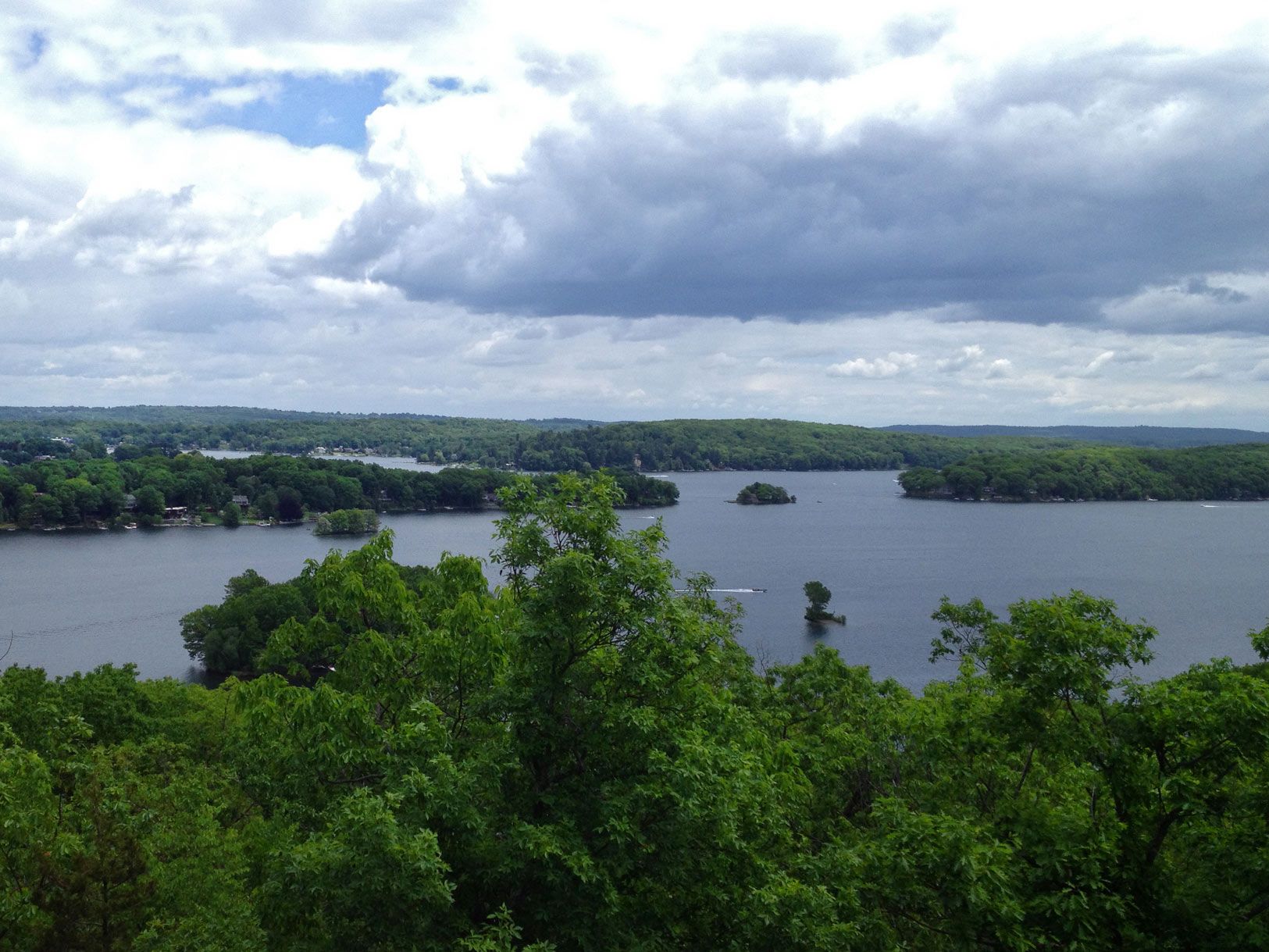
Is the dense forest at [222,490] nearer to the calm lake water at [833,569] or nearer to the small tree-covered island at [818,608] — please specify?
the calm lake water at [833,569]

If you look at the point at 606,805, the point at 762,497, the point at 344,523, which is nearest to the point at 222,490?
the point at 344,523

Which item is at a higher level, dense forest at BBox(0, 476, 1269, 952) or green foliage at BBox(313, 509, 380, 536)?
dense forest at BBox(0, 476, 1269, 952)

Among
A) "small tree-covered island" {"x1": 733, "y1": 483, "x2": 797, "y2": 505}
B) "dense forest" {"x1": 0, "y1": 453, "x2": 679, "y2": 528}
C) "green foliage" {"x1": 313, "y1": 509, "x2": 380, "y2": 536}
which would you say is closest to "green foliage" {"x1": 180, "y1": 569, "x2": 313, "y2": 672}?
"green foliage" {"x1": 313, "y1": 509, "x2": 380, "y2": 536}

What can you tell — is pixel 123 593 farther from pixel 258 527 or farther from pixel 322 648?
pixel 322 648

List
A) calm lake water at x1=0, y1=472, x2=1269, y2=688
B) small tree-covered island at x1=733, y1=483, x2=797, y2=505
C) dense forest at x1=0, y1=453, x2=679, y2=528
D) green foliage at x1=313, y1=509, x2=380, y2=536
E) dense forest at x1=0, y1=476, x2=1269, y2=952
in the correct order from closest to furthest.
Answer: dense forest at x1=0, y1=476, x2=1269, y2=952, calm lake water at x1=0, y1=472, x2=1269, y2=688, green foliage at x1=313, y1=509, x2=380, y2=536, dense forest at x1=0, y1=453, x2=679, y2=528, small tree-covered island at x1=733, y1=483, x2=797, y2=505

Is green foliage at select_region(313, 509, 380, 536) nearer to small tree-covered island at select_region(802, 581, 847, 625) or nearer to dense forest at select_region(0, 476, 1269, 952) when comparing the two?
small tree-covered island at select_region(802, 581, 847, 625)

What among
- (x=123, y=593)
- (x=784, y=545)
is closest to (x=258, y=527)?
(x=123, y=593)

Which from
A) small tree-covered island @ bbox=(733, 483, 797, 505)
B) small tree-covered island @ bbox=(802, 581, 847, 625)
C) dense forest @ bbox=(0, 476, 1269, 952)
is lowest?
small tree-covered island @ bbox=(802, 581, 847, 625)
